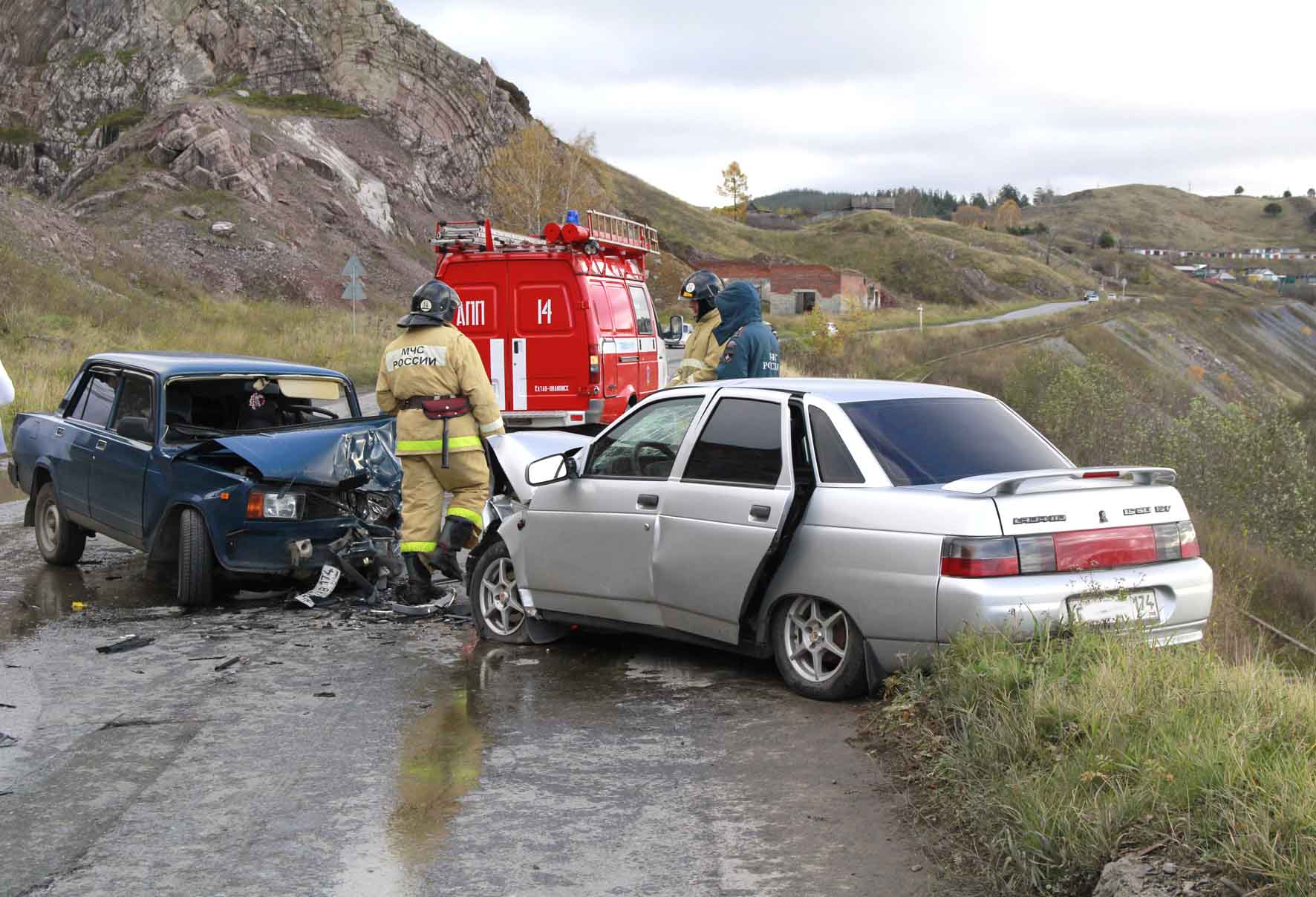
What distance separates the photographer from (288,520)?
8.40 metres

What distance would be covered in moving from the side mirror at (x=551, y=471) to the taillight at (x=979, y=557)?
239 centimetres

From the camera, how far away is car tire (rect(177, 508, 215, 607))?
8.36 m

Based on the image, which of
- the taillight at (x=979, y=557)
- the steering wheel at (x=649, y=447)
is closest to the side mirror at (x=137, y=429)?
the steering wheel at (x=649, y=447)

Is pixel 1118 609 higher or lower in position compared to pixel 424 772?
higher

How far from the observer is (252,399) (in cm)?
978

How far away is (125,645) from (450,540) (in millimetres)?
2046

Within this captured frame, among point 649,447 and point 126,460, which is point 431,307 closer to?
point 649,447

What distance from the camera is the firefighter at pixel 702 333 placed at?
424 inches

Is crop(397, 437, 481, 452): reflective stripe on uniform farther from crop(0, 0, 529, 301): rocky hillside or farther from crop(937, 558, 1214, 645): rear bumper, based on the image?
crop(0, 0, 529, 301): rocky hillside

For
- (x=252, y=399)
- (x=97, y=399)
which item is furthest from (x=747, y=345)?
(x=97, y=399)

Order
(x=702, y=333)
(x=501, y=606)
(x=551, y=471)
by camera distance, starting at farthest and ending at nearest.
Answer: (x=702, y=333) < (x=501, y=606) < (x=551, y=471)

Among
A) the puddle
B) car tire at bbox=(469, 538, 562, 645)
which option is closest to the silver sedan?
car tire at bbox=(469, 538, 562, 645)

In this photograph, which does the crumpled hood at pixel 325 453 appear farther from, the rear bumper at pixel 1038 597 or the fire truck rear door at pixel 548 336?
the fire truck rear door at pixel 548 336

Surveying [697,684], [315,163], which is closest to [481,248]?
[697,684]
